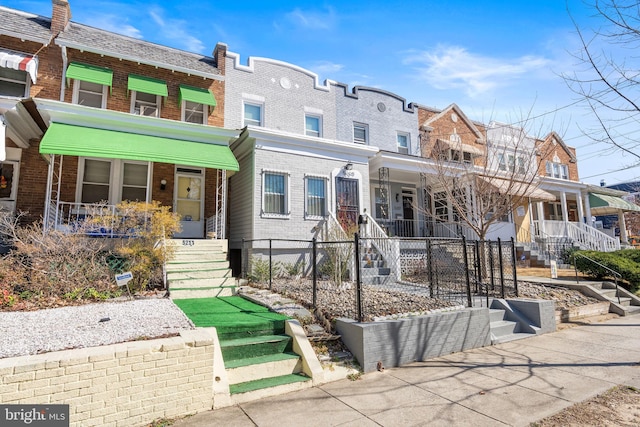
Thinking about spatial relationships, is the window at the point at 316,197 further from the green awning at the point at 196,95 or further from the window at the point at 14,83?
the window at the point at 14,83

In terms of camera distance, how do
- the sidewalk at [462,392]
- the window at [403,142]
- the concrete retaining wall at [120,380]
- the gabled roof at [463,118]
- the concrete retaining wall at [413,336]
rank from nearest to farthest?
the concrete retaining wall at [120,380]
the sidewalk at [462,392]
the concrete retaining wall at [413,336]
the window at [403,142]
the gabled roof at [463,118]

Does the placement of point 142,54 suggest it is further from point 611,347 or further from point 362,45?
point 611,347

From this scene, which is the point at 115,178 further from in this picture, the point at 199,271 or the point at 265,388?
the point at 265,388

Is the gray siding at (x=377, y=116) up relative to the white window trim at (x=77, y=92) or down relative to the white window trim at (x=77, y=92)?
up

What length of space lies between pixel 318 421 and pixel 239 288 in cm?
555

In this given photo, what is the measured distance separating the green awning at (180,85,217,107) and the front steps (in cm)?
526

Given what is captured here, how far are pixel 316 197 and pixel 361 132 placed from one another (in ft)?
17.9

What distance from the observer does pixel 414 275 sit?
1067 cm

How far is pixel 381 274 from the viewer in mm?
10094

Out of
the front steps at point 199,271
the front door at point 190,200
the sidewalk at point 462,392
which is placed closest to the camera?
the sidewalk at point 462,392

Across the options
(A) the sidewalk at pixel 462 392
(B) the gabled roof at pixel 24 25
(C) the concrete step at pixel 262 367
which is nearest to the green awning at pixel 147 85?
(B) the gabled roof at pixel 24 25

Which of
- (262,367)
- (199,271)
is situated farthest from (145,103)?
(262,367)

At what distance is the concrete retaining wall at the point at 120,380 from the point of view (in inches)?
130

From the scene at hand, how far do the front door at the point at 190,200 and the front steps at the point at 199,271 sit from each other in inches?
92.3
